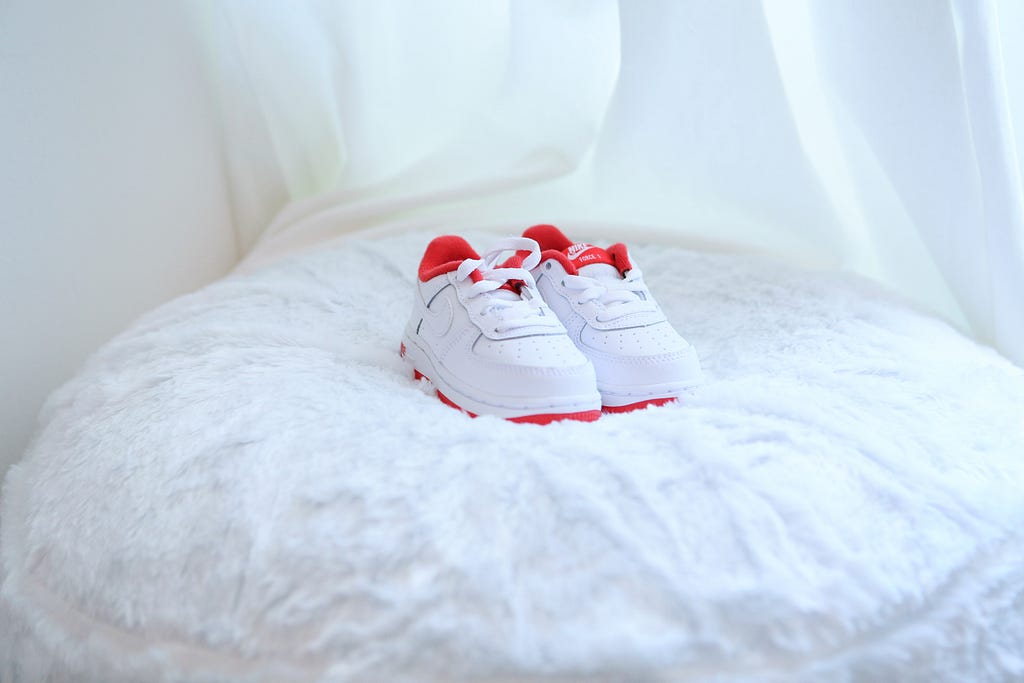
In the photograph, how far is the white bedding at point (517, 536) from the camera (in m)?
0.47

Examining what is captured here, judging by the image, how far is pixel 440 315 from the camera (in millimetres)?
783

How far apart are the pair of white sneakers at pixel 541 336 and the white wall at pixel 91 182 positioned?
469 mm

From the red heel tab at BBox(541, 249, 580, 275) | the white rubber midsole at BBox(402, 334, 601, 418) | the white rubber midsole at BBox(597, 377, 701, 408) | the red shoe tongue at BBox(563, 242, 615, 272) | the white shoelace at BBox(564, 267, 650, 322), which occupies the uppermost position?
the red heel tab at BBox(541, 249, 580, 275)

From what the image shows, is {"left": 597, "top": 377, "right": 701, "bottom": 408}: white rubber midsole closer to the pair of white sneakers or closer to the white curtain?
the pair of white sneakers

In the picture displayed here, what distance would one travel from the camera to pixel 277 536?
53 centimetres

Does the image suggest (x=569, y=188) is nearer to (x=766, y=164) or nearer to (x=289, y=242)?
(x=766, y=164)

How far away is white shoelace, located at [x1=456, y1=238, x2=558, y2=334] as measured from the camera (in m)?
0.73

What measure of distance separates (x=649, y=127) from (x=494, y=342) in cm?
69

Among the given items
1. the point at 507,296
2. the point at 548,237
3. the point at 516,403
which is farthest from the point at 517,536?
the point at 548,237

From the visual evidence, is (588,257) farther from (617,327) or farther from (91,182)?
(91,182)

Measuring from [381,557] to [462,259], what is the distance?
392 millimetres

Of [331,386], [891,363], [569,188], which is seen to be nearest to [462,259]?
[331,386]

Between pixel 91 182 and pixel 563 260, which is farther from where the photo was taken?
pixel 91 182

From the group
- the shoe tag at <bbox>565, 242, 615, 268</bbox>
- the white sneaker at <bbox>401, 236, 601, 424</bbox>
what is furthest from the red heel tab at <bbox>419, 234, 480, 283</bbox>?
the shoe tag at <bbox>565, 242, 615, 268</bbox>
